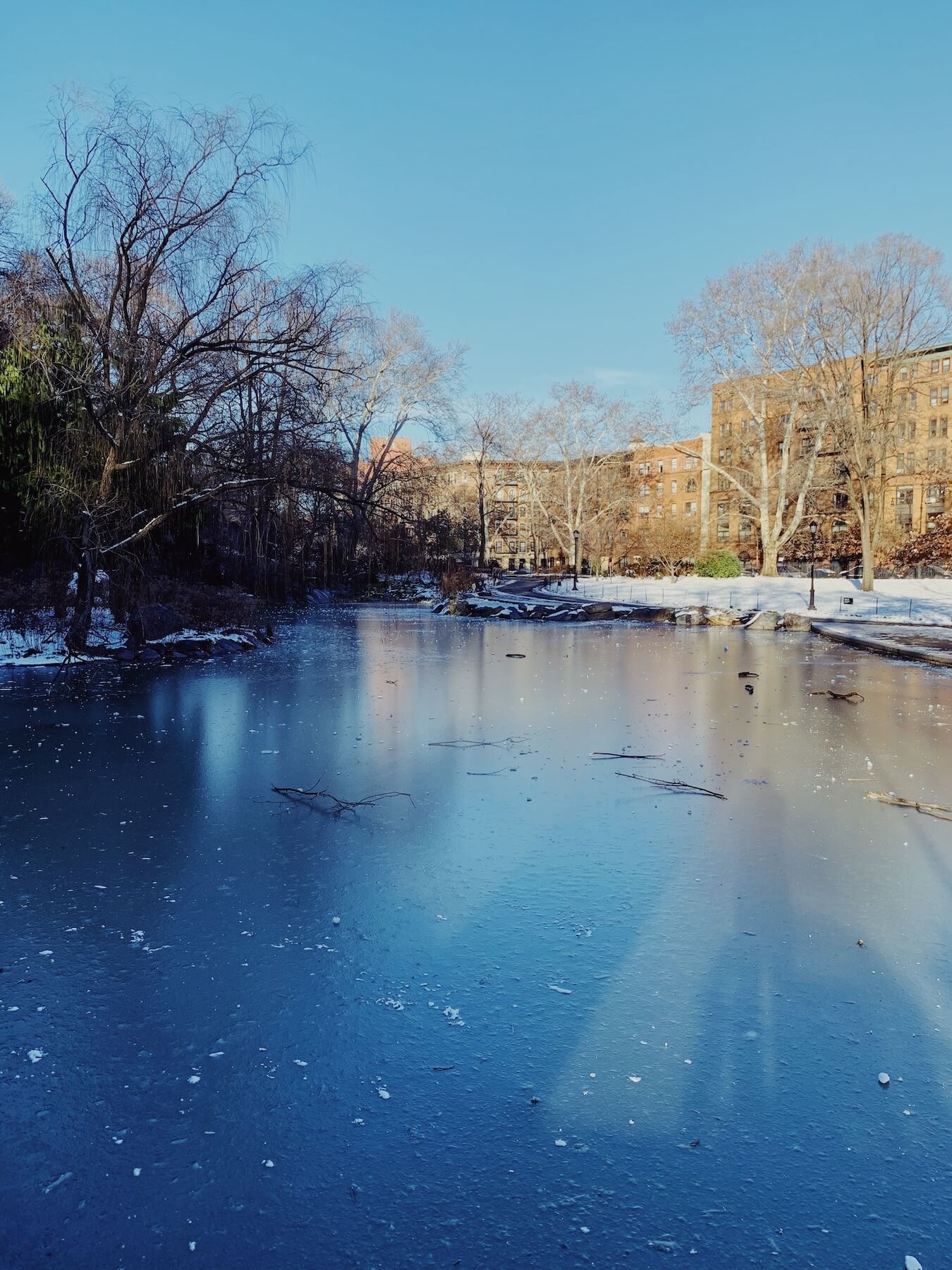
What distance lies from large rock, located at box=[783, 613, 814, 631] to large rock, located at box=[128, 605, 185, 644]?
57.2 feet

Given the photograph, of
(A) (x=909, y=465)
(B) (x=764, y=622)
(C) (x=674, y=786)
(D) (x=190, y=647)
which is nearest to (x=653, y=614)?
(B) (x=764, y=622)

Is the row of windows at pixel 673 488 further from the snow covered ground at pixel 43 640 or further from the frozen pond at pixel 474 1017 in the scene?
the frozen pond at pixel 474 1017

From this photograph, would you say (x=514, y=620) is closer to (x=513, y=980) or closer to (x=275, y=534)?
(x=275, y=534)

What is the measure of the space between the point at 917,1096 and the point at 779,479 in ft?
142

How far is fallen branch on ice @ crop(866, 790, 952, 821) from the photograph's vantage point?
5828 mm

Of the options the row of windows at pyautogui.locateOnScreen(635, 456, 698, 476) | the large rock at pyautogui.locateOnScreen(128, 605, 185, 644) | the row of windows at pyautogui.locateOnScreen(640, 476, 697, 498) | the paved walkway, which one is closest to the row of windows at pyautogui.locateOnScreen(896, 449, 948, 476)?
the row of windows at pyautogui.locateOnScreen(635, 456, 698, 476)

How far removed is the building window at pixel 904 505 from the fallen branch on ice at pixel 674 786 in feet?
185

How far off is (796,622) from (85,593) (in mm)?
19979

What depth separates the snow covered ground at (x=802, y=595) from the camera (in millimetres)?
29484

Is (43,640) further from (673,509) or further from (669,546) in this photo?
(673,509)

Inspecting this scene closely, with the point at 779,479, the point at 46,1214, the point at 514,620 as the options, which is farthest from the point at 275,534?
the point at 779,479

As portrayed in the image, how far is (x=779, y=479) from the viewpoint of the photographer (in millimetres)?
42719

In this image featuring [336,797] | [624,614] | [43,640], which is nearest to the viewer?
[336,797]

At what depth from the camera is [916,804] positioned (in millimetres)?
6051
